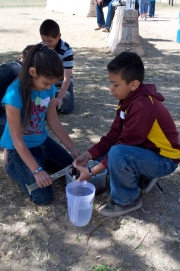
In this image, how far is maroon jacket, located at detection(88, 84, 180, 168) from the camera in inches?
87.4

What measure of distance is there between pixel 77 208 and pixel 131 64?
1.11 meters

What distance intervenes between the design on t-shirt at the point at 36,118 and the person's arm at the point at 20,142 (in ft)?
0.79

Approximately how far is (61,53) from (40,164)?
2.01m

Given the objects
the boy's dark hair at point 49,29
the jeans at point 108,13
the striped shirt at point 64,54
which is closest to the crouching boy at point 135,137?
the boy's dark hair at point 49,29

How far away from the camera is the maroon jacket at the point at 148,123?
2.22 meters

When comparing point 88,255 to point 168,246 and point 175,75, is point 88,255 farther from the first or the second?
point 175,75

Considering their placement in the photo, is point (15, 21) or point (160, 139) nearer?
point (160, 139)

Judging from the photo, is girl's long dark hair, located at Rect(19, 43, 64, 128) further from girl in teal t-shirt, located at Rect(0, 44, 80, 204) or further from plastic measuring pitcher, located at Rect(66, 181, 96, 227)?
plastic measuring pitcher, located at Rect(66, 181, 96, 227)

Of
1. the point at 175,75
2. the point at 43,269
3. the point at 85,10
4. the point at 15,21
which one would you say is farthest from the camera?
the point at 85,10

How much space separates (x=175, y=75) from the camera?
20.9 feet

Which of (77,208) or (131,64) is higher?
(131,64)

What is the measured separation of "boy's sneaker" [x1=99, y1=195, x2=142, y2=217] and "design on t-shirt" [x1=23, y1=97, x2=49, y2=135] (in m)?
0.86

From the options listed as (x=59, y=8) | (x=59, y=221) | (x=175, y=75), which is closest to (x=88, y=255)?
(x=59, y=221)

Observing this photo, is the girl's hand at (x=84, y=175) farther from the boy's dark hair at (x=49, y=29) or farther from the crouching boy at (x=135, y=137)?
the boy's dark hair at (x=49, y=29)
